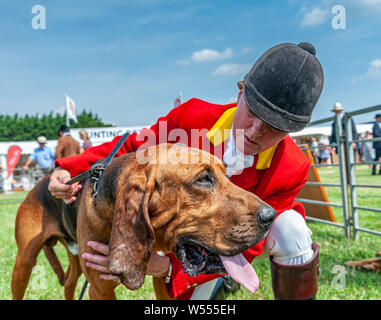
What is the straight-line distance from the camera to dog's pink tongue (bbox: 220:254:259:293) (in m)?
2.24

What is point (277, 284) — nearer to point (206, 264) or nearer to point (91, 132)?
point (206, 264)

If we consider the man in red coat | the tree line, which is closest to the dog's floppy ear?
the man in red coat

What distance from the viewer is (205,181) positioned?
88.7 inches

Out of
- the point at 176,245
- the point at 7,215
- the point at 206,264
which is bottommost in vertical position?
the point at 7,215

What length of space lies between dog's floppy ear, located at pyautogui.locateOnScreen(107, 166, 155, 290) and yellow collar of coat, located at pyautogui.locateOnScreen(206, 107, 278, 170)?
2.91ft

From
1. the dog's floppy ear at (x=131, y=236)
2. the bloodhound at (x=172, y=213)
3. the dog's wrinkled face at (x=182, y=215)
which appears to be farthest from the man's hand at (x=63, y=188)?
the dog's floppy ear at (x=131, y=236)

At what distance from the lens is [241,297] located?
12.7ft

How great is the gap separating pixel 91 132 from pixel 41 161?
2.80 m

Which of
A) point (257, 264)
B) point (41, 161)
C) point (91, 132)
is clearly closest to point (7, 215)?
point (41, 161)

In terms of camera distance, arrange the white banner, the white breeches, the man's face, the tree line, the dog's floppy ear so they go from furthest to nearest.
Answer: the tree line
the white banner
the white breeches
the man's face
the dog's floppy ear

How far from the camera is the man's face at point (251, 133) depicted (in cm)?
253

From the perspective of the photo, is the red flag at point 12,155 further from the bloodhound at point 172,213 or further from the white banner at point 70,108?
the bloodhound at point 172,213

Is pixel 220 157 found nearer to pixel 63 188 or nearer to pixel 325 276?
pixel 63 188

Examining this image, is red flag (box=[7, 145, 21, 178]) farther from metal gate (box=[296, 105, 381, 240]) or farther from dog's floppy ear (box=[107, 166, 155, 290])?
dog's floppy ear (box=[107, 166, 155, 290])
